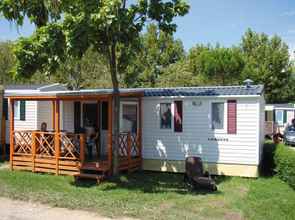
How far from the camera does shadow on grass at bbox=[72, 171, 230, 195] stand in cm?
1011

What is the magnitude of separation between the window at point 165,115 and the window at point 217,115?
4.82 feet

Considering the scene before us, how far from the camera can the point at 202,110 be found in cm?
1216

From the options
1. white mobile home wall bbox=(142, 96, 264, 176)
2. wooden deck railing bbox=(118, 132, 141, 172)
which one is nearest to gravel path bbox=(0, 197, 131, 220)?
wooden deck railing bbox=(118, 132, 141, 172)

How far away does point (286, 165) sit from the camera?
1045 cm

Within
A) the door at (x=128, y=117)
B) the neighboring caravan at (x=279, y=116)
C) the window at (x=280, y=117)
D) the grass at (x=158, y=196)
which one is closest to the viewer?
the grass at (x=158, y=196)

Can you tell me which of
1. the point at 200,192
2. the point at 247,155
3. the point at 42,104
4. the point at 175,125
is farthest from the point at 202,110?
the point at 42,104

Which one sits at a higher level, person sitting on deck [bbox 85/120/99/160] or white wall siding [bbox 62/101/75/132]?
white wall siding [bbox 62/101/75/132]

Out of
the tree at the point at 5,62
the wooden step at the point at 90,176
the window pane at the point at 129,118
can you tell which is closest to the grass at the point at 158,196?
the wooden step at the point at 90,176

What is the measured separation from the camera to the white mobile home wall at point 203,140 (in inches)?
454

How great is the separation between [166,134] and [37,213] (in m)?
5.79

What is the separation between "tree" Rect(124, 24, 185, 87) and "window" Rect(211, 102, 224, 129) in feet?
68.2

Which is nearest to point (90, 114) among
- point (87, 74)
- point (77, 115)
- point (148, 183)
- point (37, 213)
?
point (77, 115)

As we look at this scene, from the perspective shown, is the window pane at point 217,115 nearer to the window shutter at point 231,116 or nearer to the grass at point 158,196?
the window shutter at point 231,116

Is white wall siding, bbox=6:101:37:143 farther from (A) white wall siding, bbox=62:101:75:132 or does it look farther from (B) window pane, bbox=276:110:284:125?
(B) window pane, bbox=276:110:284:125
